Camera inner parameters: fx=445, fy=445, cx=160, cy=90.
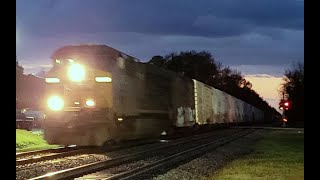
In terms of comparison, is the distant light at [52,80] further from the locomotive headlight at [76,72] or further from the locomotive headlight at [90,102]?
the locomotive headlight at [90,102]

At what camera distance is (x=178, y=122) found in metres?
30.1

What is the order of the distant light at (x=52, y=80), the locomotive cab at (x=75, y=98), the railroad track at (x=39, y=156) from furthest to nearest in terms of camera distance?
the distant light at (x=52, y=80)
the locomotive cab at (x=75, y=98)
the railroad track at (x=39, y=156)

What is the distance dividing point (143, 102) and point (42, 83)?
19.1 ft

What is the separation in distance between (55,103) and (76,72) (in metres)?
1.65

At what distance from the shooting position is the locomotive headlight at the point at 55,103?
60.2 ft

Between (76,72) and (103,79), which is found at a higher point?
(76,72)

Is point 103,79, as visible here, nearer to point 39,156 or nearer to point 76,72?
point 76,72

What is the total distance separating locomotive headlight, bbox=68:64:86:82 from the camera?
62.2 feet

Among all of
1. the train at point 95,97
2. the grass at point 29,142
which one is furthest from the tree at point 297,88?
the grass at point 29,142

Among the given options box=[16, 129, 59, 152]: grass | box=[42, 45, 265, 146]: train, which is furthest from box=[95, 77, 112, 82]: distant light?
box=[16, 129, 59, 152]: grass

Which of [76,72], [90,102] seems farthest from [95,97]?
[76,72]

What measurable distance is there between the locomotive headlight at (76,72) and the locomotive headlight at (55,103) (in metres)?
1.05

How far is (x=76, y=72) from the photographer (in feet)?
62.6

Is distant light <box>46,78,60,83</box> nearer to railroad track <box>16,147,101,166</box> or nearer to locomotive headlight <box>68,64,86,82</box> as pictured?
locomotive headlight <box>68,64,86,82</box>
